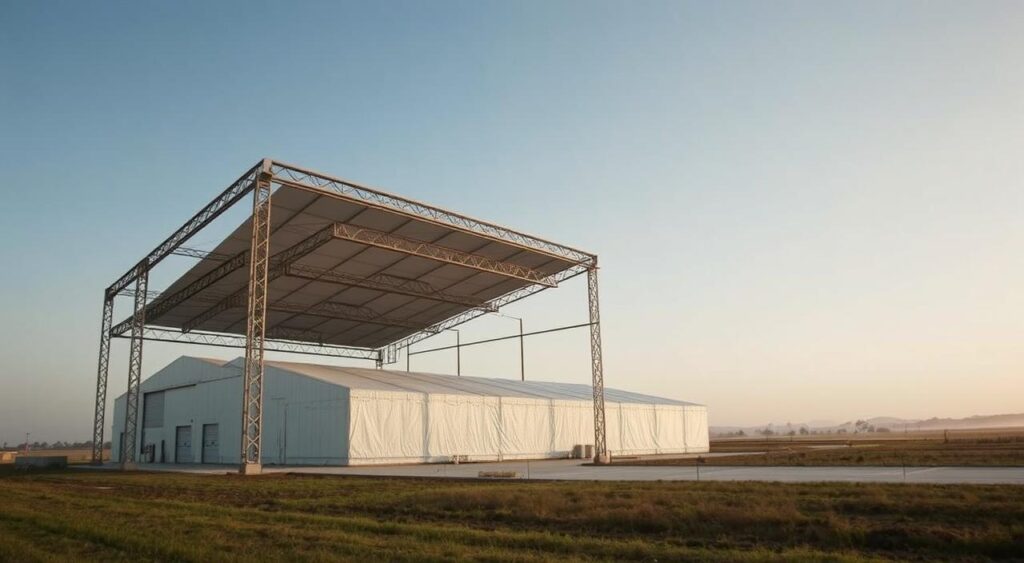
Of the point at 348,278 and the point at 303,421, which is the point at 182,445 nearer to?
the point at 303,421

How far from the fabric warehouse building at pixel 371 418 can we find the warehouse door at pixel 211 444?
0.07 m

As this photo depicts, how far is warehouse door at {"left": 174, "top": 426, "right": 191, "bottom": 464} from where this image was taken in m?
49.2

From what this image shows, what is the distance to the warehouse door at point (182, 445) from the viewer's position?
4925 cm

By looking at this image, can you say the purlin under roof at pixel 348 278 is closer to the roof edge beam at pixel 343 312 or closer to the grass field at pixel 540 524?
the roof edge beam at pixel 343 312

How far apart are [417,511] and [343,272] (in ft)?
98.0

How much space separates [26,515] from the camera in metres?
15.3

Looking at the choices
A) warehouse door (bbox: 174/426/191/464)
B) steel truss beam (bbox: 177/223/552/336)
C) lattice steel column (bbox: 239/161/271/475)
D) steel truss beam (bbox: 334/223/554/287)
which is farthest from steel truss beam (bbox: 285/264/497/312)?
warehouse door (bbox: 174/426/191/464)

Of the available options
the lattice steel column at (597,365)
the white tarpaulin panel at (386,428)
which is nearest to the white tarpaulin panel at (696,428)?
the lattice steel column at (597,365)

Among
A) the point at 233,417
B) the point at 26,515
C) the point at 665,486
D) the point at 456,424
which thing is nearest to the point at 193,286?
the point at 233,417

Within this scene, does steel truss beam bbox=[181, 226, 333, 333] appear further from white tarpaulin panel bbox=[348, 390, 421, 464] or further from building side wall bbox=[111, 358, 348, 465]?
white tarpaulin panel bbox=[348, 390, 421, 464]

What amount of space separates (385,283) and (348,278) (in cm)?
279

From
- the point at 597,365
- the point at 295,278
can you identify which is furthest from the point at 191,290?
the point at 597,365

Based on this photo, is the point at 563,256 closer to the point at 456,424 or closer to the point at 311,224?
the point at 456,424

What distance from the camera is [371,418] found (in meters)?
39.8
